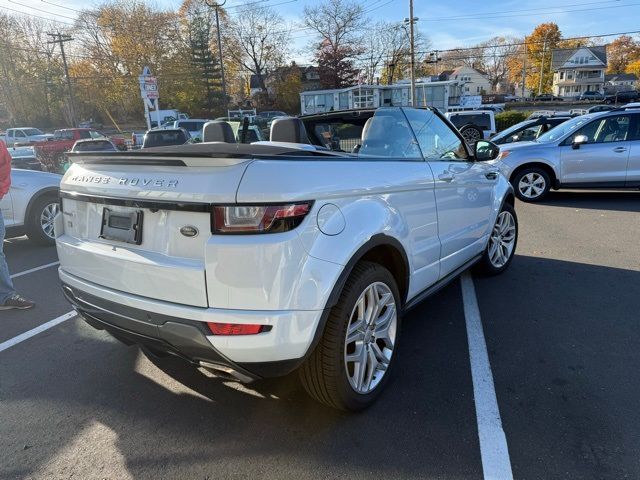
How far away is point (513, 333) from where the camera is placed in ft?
11.4

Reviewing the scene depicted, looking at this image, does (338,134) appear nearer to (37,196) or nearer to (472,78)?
(37,196)

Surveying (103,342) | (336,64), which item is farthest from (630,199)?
(336,64)

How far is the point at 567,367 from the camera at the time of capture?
2971 millimetres

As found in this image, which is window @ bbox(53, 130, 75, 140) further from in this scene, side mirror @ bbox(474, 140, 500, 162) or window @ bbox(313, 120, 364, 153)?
side mirror @ bbox(474, 140, 500, 162)

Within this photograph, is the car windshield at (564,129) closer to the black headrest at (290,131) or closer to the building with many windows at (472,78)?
the black headrest at (290,131)

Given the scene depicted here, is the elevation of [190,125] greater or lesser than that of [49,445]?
greater

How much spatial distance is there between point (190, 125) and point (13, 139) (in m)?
15.6

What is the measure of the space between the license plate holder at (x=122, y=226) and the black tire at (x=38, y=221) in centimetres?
511

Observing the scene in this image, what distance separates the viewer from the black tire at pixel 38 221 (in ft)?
21.4

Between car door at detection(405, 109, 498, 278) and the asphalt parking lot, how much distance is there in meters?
0.62

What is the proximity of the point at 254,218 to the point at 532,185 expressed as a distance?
8.75m

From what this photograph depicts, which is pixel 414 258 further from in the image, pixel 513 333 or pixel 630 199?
pixel 630 199

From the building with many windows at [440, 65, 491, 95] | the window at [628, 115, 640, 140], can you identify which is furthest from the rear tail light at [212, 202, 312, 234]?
the building with many windows at [440, 65, 491, 95]

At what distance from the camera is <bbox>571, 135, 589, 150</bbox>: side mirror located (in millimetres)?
8602
